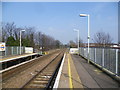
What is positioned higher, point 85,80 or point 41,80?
point 85,80

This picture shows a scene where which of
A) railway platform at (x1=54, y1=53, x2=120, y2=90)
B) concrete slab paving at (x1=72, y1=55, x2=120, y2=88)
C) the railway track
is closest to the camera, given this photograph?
railway platform at (x1=54, y1=53, x2=120, y2=90)

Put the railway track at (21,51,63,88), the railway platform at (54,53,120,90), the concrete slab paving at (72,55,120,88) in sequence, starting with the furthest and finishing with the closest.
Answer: the railway track at (21,51,63,88) → the concrete slab paving at (72,55,120,88) → the railway platform at (54,53,120,90)

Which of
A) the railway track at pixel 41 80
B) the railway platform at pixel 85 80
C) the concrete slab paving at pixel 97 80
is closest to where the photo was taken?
the railway platform at pixel 85 80

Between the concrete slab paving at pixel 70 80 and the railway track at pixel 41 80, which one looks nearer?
the concrete slab paving at pixel 70 80

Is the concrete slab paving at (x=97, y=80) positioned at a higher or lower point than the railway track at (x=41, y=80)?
higher

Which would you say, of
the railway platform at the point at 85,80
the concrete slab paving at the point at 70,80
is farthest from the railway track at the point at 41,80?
the concrete slab paving at the point at 70,80

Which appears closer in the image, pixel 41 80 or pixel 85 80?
pixel 85 80

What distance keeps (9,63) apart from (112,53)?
15.3m

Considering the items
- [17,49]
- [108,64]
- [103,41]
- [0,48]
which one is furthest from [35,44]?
[108,64]

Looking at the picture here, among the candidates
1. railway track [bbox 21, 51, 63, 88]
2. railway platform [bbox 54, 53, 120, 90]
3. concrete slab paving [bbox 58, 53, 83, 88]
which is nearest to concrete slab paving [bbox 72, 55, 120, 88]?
railway platform [bbox 54, 53, 120, 90]

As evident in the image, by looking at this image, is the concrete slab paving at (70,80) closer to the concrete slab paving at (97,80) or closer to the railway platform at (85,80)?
the railway platform at (85,80)

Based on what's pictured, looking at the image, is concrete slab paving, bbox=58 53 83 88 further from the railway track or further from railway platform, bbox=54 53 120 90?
the railway track

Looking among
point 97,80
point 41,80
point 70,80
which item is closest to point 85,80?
point 97,80

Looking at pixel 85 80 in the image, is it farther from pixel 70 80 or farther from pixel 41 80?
pixel 41 80
